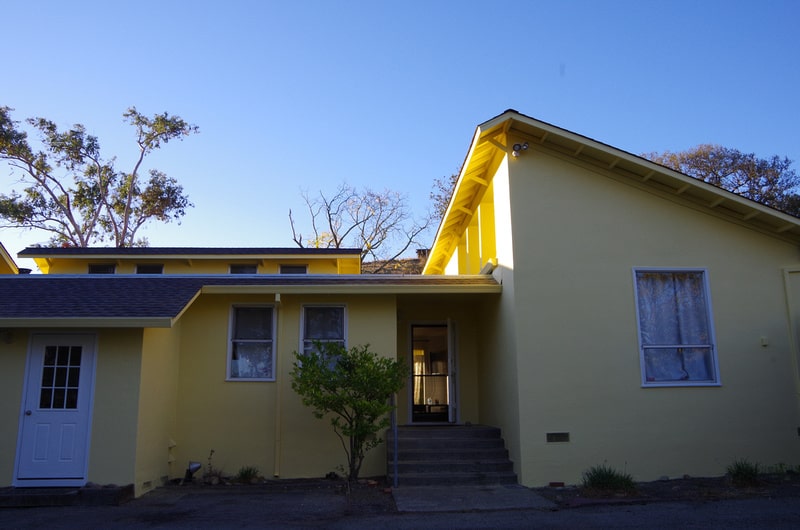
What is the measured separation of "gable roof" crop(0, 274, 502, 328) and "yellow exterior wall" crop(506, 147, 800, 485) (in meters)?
1.44

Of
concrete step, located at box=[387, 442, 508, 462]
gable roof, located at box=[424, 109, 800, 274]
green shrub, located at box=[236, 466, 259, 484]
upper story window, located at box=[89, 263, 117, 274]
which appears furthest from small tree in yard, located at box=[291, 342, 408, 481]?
upper story window, located at box=[89, 263, 117, 274]

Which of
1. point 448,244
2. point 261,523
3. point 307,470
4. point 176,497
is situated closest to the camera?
point 261,523

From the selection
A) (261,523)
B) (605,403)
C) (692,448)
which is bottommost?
(261,523)

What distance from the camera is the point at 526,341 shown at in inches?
407

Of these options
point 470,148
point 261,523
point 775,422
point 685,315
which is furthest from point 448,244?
point 261,523

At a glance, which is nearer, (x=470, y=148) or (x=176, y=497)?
(x=176, y=497)

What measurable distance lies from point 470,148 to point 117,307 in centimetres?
638

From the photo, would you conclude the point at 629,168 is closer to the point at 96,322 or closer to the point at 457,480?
the point at 457,480

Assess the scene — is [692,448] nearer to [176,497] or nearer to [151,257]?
[176,497]

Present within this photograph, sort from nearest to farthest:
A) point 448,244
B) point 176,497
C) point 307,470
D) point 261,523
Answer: point 261,523
point 176,497
point 307,470
point 448,244

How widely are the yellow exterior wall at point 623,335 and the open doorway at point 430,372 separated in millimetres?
3656

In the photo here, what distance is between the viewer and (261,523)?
7.83 m

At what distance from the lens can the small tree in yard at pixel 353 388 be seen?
10047mm

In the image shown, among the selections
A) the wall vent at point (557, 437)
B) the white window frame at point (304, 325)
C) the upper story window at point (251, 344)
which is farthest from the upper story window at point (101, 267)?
the wall vent at point (557, 437)
